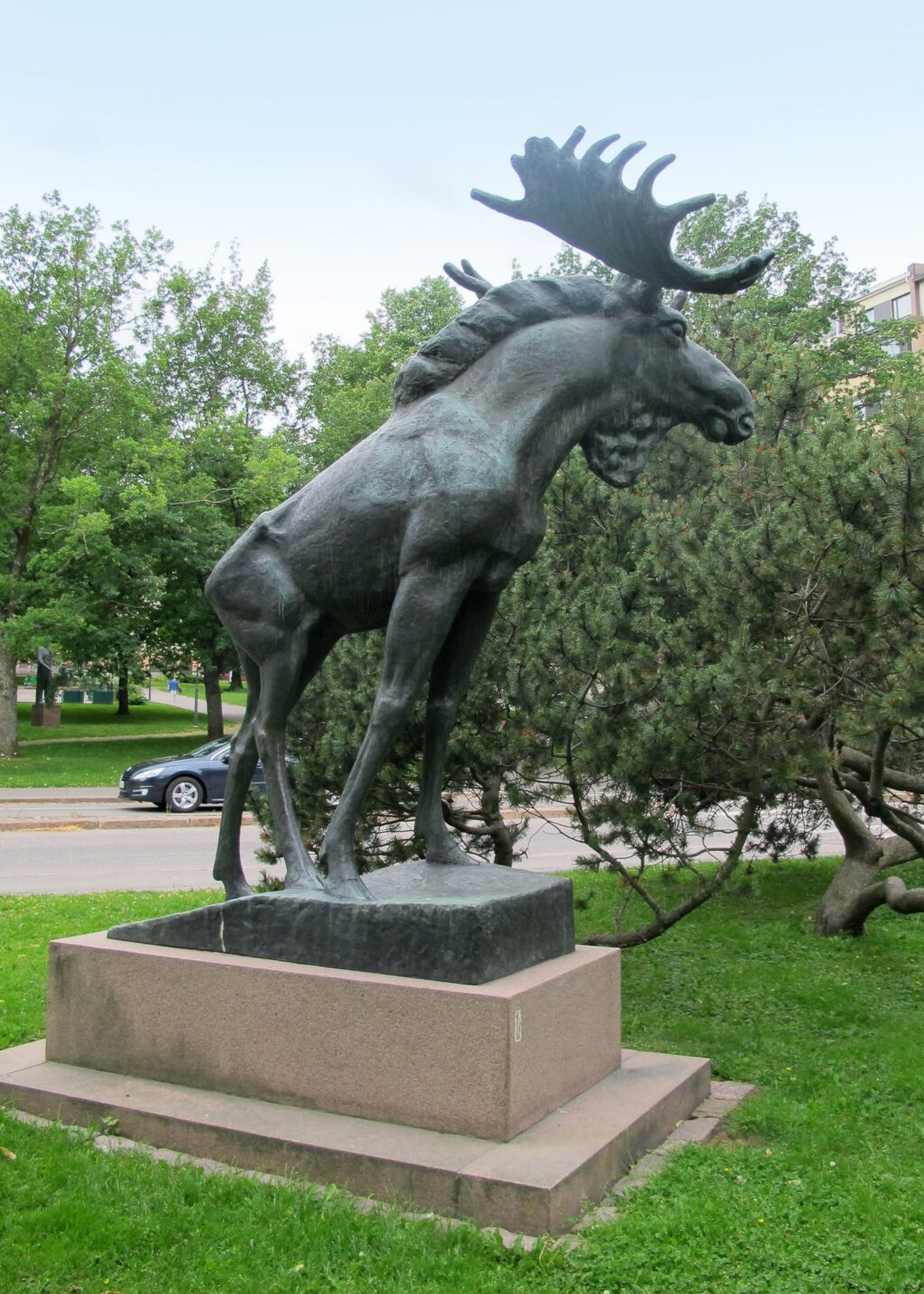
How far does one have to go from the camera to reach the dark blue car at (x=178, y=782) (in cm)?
1700

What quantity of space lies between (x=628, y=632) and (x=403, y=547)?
6.77 ft

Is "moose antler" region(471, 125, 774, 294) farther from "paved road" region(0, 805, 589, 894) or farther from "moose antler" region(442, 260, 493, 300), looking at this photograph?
"paved road" region(0, 805, 589, 894)

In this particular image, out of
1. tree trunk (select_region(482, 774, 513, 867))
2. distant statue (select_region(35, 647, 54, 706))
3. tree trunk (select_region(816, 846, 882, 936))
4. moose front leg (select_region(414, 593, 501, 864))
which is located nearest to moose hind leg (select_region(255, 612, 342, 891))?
moose front leg (select_region(414, 593, 501, 864))

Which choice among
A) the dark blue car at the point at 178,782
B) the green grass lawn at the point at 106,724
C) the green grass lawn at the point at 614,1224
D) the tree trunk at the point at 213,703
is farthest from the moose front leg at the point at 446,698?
the green grass lawn at the point at 106,724

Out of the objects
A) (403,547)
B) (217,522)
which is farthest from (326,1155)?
(217,522)

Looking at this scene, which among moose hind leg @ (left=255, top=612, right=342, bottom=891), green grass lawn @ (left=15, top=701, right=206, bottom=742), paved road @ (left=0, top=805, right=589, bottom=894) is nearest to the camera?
moose hind leg @ (left=255, top=612, right=342, bottom=891)

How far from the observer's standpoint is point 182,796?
56.7ft

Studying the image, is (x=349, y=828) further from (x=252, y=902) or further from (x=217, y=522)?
(x=217, y=522)

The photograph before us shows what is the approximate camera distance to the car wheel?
17156 mm

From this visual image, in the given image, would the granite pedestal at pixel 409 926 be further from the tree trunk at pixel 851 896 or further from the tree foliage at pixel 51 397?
the tree foliage at pixel 51 397

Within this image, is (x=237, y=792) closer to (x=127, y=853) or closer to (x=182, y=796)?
(x=127, y=853)

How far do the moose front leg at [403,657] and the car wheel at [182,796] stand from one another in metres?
13.7

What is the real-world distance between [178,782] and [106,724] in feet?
67.4

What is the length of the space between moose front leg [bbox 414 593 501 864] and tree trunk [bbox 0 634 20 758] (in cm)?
1886
